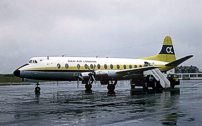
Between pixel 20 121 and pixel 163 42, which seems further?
pixel 163 42

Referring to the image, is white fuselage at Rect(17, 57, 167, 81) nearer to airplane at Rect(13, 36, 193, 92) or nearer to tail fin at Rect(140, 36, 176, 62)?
airplane at Rect(13, 36, 193, 92)

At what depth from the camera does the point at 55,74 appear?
3192 cm

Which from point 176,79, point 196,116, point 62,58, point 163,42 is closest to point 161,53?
point 163,42

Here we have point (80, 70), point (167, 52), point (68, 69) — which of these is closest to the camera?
point (68, 69)

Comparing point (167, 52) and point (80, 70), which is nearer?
point (80, 70)

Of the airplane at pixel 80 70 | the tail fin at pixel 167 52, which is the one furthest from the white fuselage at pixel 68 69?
the tail fin at pixel 167 52

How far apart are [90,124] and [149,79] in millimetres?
26704

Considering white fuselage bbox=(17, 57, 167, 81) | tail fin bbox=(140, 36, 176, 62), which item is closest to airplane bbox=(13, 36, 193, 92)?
white fuselage bbox=(17, 57, 167, 81)

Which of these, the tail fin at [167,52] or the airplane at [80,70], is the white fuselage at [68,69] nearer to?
the airplane at [80,70]

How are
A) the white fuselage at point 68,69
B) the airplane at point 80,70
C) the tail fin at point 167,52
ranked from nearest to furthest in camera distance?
1. the airplane at point 80,70
2. the white fuselage at point 68,69
3. the tail fin at point 167,52

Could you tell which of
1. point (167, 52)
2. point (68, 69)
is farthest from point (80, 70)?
point (167, 52)

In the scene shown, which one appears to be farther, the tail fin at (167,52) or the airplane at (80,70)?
the tail fin at (167,52)

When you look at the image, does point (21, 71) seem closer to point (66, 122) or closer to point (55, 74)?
point (55, 74)

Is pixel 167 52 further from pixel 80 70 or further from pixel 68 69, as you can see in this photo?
pixel 68 69
